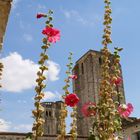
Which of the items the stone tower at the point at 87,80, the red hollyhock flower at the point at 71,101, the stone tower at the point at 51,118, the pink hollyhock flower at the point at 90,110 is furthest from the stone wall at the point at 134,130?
the stone tower at the point at 51,118

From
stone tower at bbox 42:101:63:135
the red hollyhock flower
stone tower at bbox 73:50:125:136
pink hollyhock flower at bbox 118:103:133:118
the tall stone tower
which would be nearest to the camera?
the tall stone tower

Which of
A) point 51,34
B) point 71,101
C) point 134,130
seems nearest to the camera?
point 51,34

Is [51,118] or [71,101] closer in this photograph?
Answer: [71,101]

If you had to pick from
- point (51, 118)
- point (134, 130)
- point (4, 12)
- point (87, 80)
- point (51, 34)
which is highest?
point (87, 80)

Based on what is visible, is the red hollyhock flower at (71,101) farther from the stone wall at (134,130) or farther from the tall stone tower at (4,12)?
the stone wall at (134,130)

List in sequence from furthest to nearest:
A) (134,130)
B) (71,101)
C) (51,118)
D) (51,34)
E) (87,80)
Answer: (51,118)
(87,80)
(134,130)
(71,101)
(51,34)

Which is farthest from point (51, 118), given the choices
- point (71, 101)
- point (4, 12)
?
point (4, 12)

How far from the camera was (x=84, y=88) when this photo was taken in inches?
2018

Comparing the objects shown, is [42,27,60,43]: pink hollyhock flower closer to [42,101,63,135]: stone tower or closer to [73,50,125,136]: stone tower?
[73,50,125,136]: stone tower

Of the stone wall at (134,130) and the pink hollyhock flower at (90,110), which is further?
the stone wall at (134,130)

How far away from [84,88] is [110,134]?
4909cm

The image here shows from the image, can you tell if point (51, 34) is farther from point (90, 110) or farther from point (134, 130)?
point (134, 130)

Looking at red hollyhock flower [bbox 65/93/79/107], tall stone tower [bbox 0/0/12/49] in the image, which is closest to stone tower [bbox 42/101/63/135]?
red hollyhock flower [bbox 65/93/79/107]

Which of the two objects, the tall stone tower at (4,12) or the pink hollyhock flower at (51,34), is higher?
the tall stone tower at (4,12)
